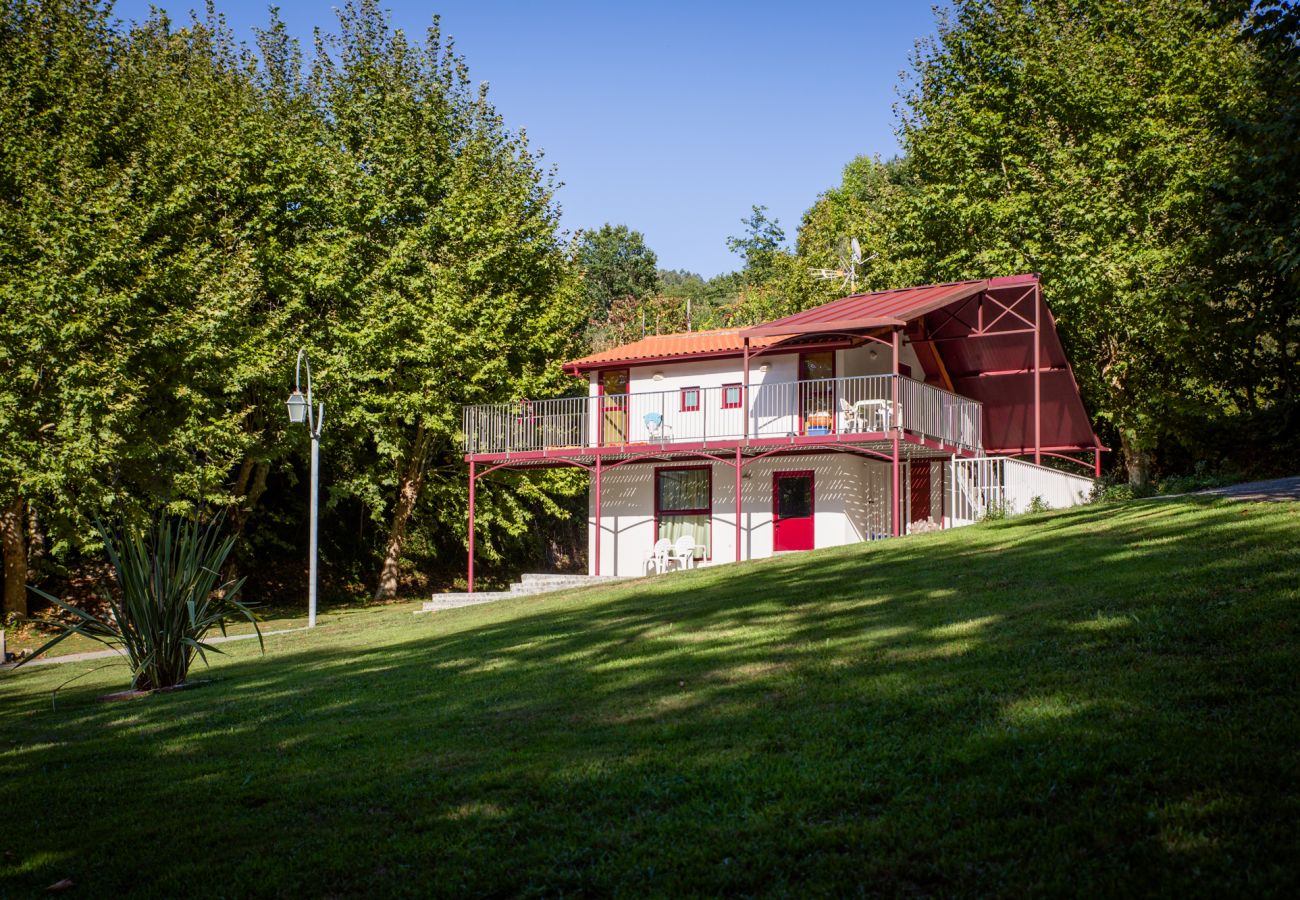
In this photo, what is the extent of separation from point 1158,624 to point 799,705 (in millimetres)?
2708

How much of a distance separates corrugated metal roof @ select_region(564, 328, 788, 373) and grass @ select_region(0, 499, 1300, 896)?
50.5 feet

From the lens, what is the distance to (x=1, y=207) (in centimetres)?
2262

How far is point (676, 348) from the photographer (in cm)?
2755

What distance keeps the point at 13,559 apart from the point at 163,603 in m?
15.7

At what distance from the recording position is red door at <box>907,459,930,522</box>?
1071 inches

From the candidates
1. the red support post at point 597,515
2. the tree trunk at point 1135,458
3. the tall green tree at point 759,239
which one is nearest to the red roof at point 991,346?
the tree trunk at point 1135,458

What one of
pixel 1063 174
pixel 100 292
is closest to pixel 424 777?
pixel 100 292

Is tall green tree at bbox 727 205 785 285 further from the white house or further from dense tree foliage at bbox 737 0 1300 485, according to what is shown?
the white house

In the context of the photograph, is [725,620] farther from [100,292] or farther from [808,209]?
[808,209]

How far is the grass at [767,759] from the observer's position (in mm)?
4574

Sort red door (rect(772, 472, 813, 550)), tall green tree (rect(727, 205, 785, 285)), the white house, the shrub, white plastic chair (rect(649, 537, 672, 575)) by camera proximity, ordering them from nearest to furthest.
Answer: the shrub < the white house < red door (rect(772, 472, 813, 550)) < white plastic chair (rect(649, 537, 672, 575)) < tall green tree (rect(727, 205, 785, 285))

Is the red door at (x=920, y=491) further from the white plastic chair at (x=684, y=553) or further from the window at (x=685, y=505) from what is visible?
the white plastic chair at (x=684, y=553)

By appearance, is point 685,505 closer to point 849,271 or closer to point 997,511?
point 997,511

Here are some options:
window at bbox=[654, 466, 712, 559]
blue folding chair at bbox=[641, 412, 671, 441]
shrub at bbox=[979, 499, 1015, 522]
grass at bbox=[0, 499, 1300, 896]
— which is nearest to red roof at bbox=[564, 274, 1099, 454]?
blue folding chair at bbox=[641, 412, 671, 441]
